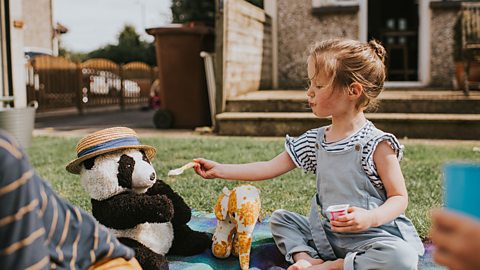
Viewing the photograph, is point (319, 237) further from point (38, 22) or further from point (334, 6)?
point (38, 22)

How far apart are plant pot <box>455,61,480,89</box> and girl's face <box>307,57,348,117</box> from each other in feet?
23.1

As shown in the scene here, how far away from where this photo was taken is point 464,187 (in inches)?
34.3

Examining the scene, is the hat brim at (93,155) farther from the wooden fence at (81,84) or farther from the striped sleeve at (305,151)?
the wooden fence at (81,84)

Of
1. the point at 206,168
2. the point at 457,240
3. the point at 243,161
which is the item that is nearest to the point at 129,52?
the point at 243,161

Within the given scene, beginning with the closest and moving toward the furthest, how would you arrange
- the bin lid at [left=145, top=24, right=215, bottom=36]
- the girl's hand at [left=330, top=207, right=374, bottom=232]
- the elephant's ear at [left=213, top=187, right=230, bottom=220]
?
the girl's hand at [left=330, top=207, right=374, bottom=232] → the elephant's ear at [left=213, top=187, right=230, bottom=220] → the bin lid at [left=145, top=24, right=215, bottom=36]

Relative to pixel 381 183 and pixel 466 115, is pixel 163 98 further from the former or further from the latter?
pixel 381 183

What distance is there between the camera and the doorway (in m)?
12.6

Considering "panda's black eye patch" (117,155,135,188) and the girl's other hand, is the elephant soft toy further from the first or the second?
the girl's other hand

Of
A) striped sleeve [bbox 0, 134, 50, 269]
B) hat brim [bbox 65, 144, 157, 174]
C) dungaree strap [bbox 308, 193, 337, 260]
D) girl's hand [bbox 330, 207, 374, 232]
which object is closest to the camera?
striped sleeve [bbox 0, 134, 50, 269]

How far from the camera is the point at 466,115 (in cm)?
784

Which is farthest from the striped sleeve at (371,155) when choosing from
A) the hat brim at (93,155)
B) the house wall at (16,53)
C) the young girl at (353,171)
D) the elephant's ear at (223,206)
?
the house wall at (16,53)

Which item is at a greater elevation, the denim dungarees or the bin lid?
the bin lid

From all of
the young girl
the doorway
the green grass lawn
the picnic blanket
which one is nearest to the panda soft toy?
the picnic blanket

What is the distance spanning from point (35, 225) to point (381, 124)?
687 centimetres
